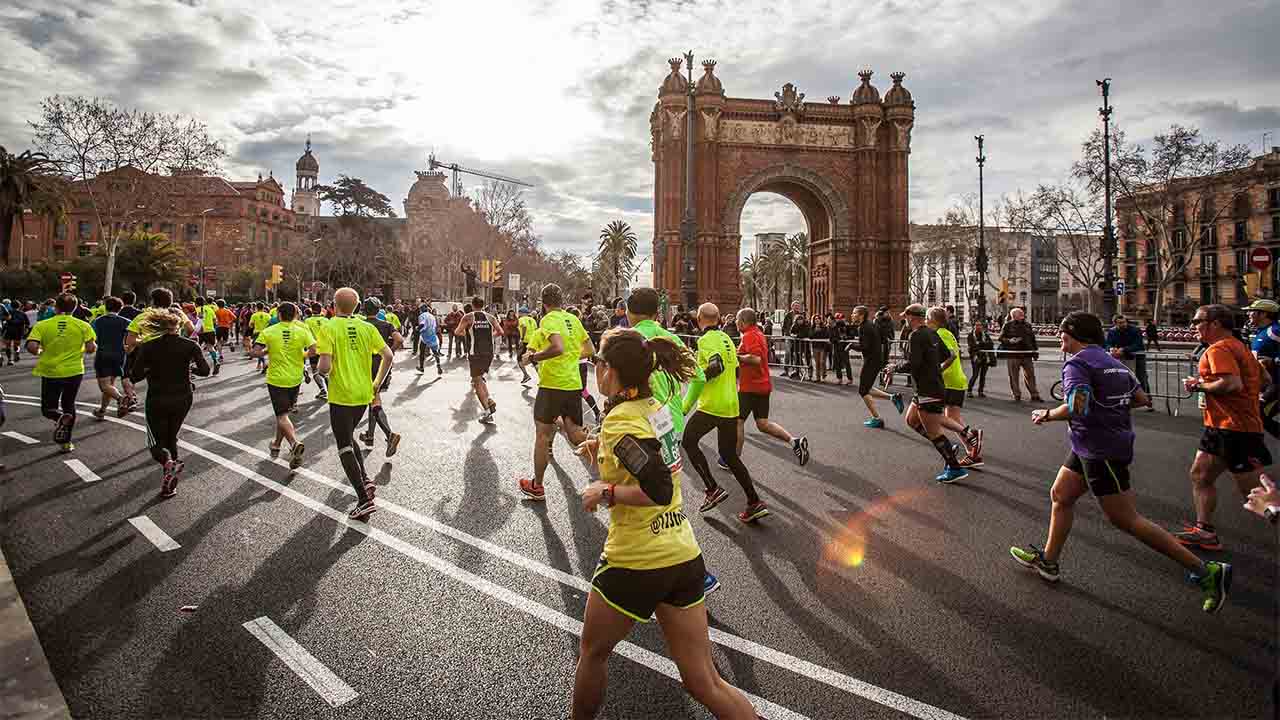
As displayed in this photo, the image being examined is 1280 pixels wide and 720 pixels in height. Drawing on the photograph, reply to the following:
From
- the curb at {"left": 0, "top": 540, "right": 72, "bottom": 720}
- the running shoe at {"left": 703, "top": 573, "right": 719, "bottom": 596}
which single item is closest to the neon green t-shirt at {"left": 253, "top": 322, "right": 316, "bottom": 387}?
the curb at {"left": 0, "top": 540, "right": 72, "bottom": 720}

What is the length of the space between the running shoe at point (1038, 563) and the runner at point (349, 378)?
5249mm

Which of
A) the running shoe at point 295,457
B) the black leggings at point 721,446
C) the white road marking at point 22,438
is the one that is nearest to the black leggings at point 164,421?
the running shoe at point 295,457

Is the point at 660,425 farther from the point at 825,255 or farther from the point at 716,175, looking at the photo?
the point at 825,255

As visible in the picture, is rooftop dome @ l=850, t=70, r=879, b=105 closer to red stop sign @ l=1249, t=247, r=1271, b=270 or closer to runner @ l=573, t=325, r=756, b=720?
red stop sign @ l=1249, t=247, r=1271, b=270

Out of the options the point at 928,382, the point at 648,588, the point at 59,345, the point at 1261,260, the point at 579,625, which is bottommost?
the point at 579,625

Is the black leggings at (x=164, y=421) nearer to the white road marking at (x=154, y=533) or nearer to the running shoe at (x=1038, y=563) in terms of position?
the white road marking at (x=154, y=533)

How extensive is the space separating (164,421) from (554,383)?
3.86 m

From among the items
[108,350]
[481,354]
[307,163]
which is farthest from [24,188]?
[307,163]

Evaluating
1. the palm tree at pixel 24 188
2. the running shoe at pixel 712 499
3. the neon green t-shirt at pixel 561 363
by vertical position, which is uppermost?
the palm tree at pixel 24 188

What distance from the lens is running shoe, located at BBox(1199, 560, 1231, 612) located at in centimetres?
387

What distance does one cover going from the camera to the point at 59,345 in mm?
8961

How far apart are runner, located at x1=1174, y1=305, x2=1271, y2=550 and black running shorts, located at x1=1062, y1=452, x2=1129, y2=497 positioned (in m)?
1.57

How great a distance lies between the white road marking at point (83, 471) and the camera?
730cm

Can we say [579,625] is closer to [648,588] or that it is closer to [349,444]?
[648,588]
